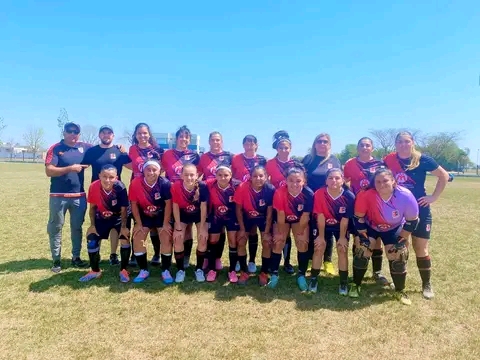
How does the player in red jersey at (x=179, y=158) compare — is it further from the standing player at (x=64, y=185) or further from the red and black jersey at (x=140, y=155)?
the standing player at (x=64, y=185)

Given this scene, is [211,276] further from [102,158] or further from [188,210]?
[102,158]

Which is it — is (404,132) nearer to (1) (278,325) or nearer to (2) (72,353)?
(1) (278,325)

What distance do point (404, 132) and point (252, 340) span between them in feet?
11.9

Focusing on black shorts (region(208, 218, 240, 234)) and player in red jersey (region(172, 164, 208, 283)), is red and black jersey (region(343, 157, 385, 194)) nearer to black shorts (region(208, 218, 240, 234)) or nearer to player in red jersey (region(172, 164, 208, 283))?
black shorts (region(208, 218, 240, 234))

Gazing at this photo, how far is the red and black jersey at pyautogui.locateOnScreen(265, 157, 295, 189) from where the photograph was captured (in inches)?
212

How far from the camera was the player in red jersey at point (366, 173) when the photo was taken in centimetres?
507

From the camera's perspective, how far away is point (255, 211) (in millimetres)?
5023

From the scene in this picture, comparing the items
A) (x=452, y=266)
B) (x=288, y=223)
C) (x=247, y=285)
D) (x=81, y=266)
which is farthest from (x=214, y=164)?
(x=452, y=266)

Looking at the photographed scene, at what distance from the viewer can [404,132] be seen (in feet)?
15.7

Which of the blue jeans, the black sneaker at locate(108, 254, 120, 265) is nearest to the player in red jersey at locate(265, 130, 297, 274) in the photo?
the black sneaker at locate(108, 254, 120, 265)

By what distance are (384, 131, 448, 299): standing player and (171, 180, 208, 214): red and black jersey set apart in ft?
9.69

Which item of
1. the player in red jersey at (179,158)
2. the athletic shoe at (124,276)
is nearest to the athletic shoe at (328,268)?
the player in red jersey at (179,158)

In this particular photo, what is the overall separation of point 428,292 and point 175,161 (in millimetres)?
4397

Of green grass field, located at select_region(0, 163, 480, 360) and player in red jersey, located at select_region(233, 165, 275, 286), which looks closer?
green grass field, located at select_region(0, 163, 480, 360)
